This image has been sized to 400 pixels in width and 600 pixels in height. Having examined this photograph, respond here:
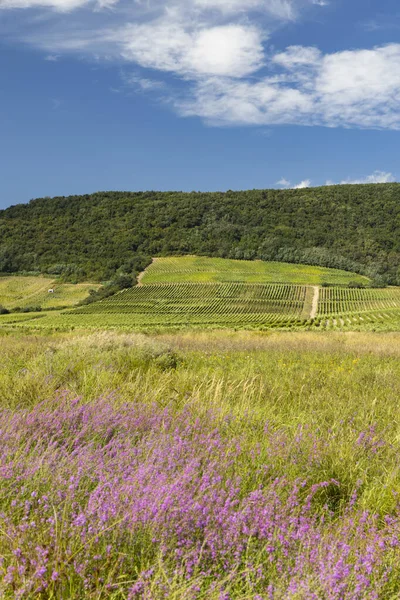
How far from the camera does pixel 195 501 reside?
2623 mm

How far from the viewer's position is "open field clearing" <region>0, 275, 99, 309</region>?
126500 millimetres

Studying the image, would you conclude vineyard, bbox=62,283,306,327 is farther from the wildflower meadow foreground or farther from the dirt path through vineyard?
the wildflower meadow foreground

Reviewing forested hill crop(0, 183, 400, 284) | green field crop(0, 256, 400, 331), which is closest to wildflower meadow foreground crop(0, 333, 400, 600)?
green field crop(0, 256, 400, 331)

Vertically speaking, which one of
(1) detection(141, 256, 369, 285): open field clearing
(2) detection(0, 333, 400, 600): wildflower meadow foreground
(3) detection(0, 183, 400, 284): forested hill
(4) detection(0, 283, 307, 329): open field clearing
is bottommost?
(4) detection(0, 283, 307, 329): open field clearing

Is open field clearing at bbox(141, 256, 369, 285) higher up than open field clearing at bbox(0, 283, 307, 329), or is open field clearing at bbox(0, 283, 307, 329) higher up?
open field clearing at bbox(141, 256, 369, 285)

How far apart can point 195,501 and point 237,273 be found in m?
145

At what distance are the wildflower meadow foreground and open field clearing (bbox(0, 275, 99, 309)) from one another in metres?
123

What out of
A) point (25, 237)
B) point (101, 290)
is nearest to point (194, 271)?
point (101, 290)

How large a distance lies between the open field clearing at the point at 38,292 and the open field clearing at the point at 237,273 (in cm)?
2074

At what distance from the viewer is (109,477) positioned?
283cm

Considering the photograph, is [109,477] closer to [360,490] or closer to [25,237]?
[360,490]

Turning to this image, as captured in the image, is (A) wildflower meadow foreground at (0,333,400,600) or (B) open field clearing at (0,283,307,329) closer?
(A) wildflower meadow foreground at (0,333,400,600)

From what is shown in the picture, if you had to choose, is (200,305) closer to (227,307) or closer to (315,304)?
(227,307)

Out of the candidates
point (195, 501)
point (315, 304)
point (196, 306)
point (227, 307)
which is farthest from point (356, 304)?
point (195, 501)
